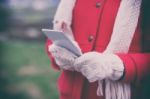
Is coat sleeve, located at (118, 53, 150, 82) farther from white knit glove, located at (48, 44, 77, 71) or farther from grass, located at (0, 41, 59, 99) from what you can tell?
grass, located at (0, 41, 59, 99)

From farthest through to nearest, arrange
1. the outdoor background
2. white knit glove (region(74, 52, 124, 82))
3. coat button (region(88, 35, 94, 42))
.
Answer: the outdoor background < coat button (region(88, 35, 94, 42)) < white knit glove (region(74, 52, 124, 82))

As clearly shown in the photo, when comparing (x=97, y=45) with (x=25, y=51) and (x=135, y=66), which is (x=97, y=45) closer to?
(x=135, y=66)

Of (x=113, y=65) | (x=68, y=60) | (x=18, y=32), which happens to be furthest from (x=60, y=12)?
(x=18, y=32)

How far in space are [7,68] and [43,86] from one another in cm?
25

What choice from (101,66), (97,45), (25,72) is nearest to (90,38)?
(97,45)

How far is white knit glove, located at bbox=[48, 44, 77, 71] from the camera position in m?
1.23

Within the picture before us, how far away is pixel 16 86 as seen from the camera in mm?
2662

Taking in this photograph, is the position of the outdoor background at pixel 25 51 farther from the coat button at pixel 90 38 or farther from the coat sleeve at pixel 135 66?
the coat sleeve at pixel 135 66

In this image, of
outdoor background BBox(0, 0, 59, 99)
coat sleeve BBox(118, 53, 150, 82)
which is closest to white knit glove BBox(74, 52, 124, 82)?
coat sleeve BBox(118, 53, 150, 82)

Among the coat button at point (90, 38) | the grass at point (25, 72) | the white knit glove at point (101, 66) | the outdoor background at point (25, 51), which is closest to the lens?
the white knit glove at point (101, 66)

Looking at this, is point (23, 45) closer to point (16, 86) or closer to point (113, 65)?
point (16, 86)

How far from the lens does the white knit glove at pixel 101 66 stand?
1.16 metres

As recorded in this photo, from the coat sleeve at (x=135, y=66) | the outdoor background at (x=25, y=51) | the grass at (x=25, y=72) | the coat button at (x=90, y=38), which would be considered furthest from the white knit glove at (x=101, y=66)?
the grass at (x=25, y=72)

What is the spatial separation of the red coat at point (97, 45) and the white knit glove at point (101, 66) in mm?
25
